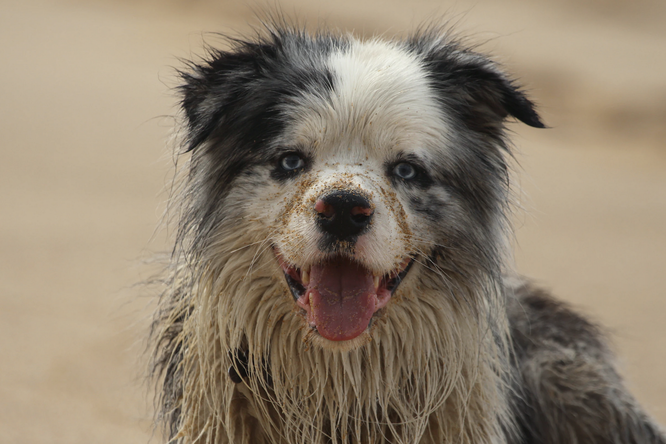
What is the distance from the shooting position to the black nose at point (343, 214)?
8.11 ft

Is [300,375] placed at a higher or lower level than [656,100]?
lower

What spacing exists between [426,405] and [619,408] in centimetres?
116

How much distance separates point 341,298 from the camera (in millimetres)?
2701

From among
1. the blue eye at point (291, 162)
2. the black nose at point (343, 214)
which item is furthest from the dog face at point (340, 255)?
the black nose at point (343, 214)

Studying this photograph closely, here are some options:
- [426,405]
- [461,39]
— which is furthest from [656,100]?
[426,405]

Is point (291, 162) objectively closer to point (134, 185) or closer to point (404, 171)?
point (404, 171)

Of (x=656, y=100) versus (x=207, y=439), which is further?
(x=656, y=100)

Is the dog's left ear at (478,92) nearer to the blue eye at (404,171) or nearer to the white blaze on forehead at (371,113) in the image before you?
the white blaze on forehead at (371,113)

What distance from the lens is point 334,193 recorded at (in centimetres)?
248

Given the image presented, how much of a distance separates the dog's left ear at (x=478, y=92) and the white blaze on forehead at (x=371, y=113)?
12 centimetres

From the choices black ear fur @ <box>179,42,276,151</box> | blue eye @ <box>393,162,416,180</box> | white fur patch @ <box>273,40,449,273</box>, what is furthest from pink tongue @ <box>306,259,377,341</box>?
black ear fur @ <box>179,42,276,151</box>

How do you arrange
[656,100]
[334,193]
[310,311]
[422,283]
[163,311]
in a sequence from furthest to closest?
[656,100]
[163,311]
[422,283]
[310,311]
[334,193]

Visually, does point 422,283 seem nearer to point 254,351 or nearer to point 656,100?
point 254,351

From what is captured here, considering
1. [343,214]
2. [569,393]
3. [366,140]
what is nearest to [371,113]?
[366,140]
